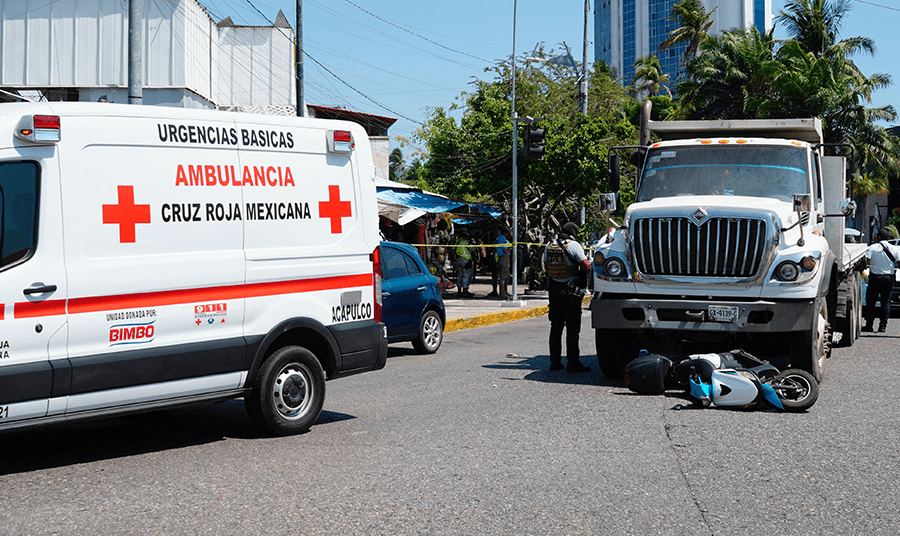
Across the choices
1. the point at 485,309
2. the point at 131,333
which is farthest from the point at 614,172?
the point at 485,309

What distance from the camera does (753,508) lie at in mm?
5398

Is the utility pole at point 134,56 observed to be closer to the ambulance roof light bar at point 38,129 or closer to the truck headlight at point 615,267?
the truck headlight at point 615,267

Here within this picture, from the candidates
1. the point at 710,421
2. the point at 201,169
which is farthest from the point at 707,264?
the point at 201,169

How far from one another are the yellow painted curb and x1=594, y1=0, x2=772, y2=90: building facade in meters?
157

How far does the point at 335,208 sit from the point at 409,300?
5.38 meters

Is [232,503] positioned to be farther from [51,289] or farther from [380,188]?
[380,188]

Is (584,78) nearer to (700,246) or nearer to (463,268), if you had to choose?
(463,268)

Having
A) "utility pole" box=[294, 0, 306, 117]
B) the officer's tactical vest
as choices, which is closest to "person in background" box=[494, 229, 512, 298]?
"utility pole" box=[294, 0, 306, 117]

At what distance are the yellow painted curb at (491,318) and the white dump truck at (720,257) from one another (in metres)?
6.94

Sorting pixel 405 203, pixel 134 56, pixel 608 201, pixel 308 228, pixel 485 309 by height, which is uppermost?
pixel 134 56

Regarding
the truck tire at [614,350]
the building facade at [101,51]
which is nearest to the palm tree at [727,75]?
the building facade at [101,51]

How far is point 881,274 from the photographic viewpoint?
1648cm

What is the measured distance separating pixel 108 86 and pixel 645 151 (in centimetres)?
A: 2753

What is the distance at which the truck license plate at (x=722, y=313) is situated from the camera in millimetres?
9445
